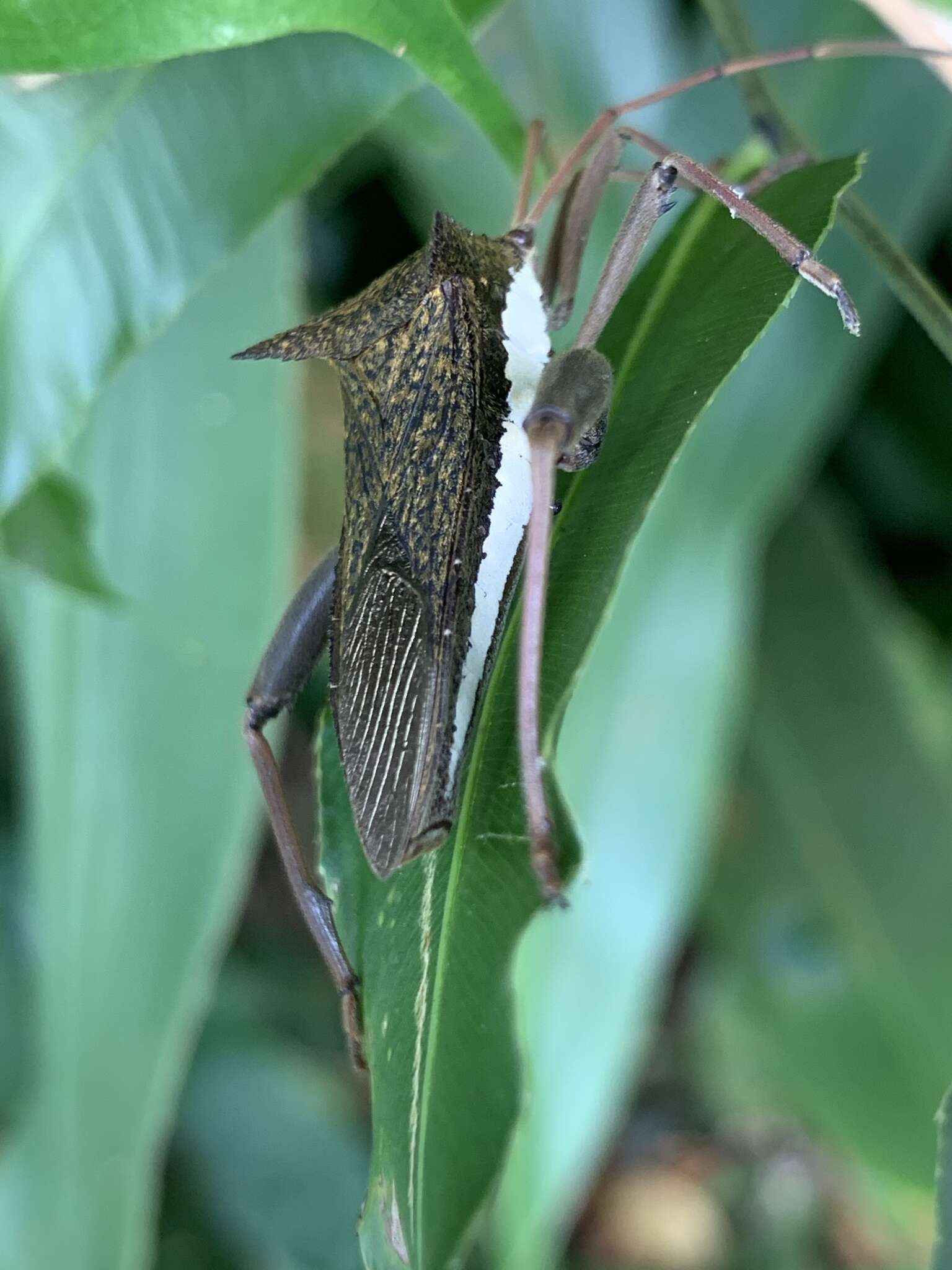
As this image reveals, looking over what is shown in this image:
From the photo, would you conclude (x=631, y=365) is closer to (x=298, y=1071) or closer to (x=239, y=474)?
(x=239, y=474)

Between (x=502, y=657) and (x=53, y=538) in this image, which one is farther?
(x=53, y=538)

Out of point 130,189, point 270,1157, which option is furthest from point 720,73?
point 270,1157

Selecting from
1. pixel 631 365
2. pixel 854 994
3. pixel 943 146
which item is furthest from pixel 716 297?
pixel 854 994

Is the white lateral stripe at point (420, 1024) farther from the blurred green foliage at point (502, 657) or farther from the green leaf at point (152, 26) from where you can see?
the green leaf at point (152, 26)

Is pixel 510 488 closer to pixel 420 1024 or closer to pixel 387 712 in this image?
pixel 387 712

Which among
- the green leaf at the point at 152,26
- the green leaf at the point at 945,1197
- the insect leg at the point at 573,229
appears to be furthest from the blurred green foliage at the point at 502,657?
the green leaf at the point at 945,1197

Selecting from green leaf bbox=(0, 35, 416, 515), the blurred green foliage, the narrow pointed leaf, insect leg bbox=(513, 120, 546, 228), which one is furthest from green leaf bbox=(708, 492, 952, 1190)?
green leaf bbox=(0, 35, 416, 515)
